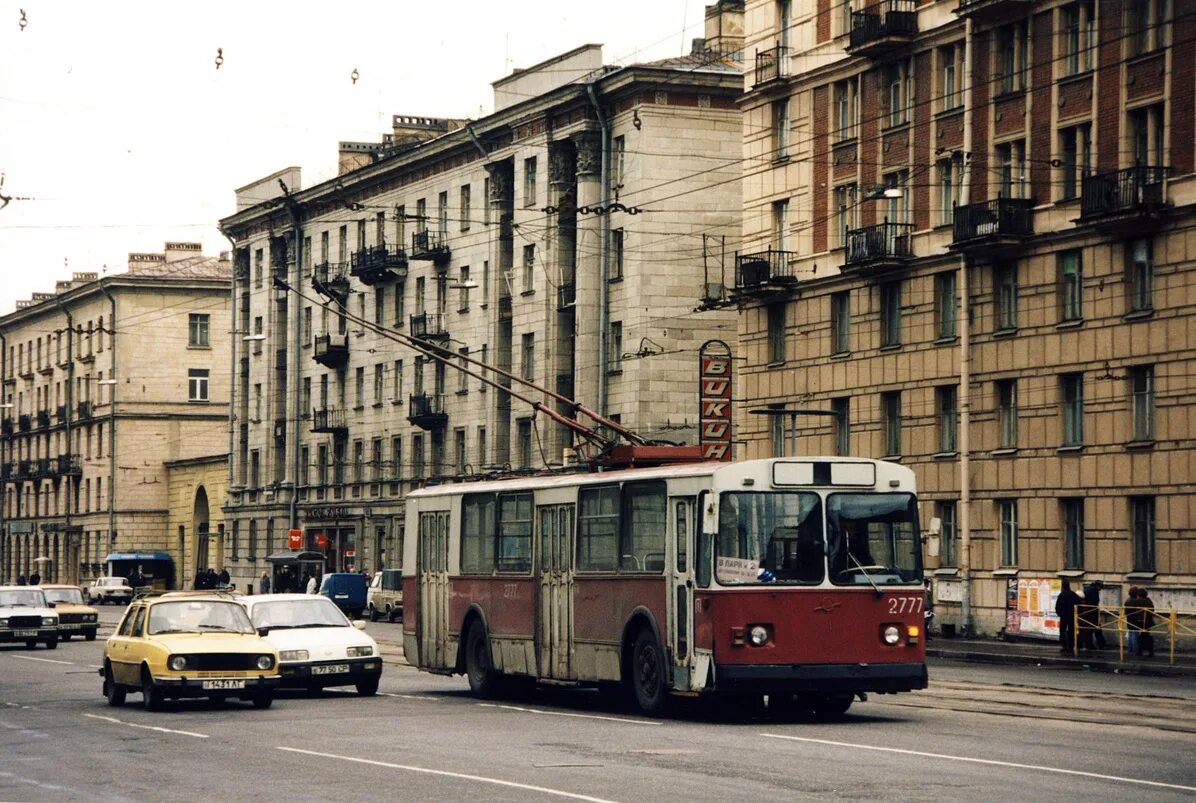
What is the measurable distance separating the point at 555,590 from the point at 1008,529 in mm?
22490

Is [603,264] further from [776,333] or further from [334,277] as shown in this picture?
[334,277]

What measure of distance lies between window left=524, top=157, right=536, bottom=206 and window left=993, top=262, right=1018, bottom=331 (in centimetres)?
2381

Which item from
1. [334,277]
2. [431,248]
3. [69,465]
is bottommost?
[69,465]

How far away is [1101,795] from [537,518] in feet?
40.6

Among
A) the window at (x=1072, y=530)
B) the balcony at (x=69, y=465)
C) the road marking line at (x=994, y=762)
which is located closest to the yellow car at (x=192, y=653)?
the road marking line at (x=994, y=762)

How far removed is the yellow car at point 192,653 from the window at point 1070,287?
22962 millimetres

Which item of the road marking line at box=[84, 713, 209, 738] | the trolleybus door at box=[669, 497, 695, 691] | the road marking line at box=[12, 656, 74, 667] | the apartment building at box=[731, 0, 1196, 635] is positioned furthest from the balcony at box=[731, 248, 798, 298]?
the trolleybus door at box=[669, 497, 695, 691]

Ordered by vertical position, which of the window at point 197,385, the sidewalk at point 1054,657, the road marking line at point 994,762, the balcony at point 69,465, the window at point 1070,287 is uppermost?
the window at point 197,385

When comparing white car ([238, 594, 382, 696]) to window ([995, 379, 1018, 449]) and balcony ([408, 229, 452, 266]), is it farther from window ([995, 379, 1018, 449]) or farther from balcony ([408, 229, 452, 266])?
balcony ([408, 229, 452, 266])

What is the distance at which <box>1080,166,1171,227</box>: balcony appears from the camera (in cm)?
4000

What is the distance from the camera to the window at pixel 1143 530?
135 ft

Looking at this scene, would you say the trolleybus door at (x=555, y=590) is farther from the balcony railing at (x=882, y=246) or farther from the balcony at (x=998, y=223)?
the balcony railing at (x=882, y=246)

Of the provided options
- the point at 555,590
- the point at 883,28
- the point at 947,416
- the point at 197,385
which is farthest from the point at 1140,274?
the point at 197,385

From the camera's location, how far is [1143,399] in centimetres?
4134
